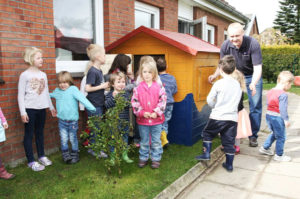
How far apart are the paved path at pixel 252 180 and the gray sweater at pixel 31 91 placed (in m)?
2.22

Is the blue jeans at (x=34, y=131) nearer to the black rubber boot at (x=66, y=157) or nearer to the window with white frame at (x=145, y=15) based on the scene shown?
the black rubber boot at (x=66, y=157)

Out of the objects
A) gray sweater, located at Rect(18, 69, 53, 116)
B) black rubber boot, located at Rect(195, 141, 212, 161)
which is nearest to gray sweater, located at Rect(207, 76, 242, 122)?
black rubber boot, located at Rect(195, 141, 212, 161)

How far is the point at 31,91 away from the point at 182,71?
7.93 feet

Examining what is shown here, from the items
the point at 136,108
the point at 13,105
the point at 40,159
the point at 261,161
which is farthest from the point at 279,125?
the point at 13,105

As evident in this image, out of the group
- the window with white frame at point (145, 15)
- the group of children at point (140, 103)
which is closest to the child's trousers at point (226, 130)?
the group of children at point (140, 103)

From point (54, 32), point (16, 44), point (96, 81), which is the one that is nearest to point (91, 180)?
point (96, 81)

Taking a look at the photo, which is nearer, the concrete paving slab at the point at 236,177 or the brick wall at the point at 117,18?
the concrete paving slab at the point at 236,177

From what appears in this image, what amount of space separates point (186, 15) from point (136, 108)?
21.5 feet

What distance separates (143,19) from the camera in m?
7.07

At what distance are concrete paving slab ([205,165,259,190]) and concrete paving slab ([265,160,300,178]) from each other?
0.30m

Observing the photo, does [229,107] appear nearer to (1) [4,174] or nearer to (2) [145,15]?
(1) [4,174]

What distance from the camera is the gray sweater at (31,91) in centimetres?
349

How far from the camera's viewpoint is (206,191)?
3227 millimetres

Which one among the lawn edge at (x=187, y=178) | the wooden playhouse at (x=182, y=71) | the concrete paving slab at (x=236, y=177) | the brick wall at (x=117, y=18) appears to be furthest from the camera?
the brick wall at (x=117, y=18)
